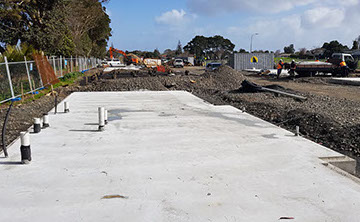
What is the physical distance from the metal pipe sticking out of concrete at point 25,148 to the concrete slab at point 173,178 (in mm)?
108

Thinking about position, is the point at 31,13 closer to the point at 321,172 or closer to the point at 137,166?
the point at 137,166

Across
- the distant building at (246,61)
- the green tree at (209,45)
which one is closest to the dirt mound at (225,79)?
the distant building at (246,61)

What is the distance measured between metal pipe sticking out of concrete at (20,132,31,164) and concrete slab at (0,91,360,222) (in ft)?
0.36

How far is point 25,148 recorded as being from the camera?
501 cm

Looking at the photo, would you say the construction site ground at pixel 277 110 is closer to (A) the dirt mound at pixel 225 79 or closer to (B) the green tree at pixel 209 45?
(A) the dirt mound at pixel 225 79

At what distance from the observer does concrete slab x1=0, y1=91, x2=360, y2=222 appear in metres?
3.66

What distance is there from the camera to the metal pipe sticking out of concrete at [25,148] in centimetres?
491

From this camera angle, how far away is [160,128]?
768cm

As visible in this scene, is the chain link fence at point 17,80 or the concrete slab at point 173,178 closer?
the concrete slab at point 173,178

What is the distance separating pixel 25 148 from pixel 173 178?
2.40 m

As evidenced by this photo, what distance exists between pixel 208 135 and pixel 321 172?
272 cm

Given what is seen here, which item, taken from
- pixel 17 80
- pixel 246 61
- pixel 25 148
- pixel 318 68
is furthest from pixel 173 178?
pixel 246 61

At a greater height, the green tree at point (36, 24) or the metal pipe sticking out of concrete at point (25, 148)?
the green tree at point (36, 24)

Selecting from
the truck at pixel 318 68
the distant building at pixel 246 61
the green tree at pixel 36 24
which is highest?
the green tree at pixel 36 24
